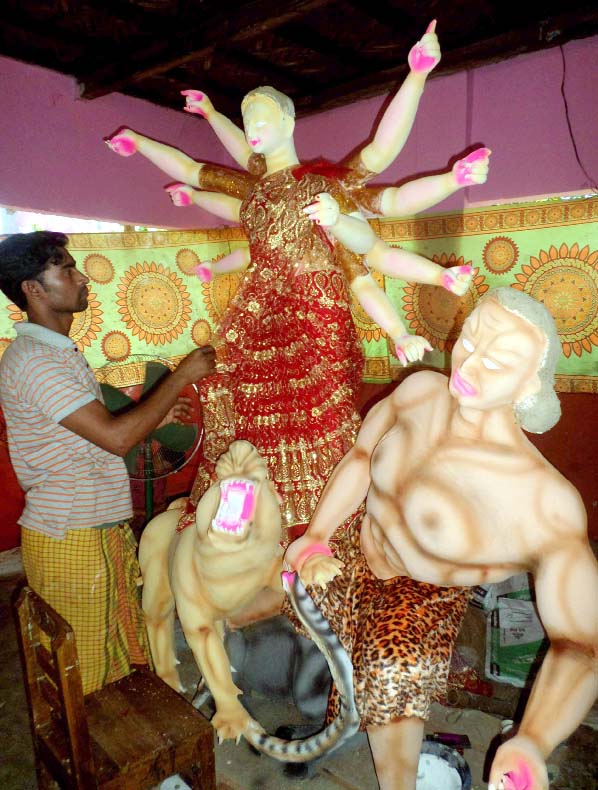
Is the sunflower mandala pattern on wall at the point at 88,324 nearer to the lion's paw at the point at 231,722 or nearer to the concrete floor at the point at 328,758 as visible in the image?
the concrete floor at the point at 328,758

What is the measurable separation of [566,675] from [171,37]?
9.02 ft

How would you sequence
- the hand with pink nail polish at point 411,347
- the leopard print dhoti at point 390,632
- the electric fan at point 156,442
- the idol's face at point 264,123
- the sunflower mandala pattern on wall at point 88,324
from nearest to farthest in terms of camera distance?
the leopard print dhoti at point 390,632, the hand with pink nail polish at point 411,347, the idol's face at point 264,123, the electric fan at point 156,442, the sunflower mandala pattern on wall at point 88,324

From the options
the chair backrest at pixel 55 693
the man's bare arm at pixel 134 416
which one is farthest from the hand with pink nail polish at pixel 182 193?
the chair backrest at pixel 55 693

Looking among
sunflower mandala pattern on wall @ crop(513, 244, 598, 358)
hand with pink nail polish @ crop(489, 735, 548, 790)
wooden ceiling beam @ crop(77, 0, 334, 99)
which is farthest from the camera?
sunflower mandala pattern on wall @ crop(513, 244, 598, 358)

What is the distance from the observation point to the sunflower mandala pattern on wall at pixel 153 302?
3.60 metres

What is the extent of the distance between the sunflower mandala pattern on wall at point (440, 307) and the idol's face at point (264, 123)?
1.87m

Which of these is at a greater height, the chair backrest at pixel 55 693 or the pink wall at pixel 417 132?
the pink wall at pixel 417 132

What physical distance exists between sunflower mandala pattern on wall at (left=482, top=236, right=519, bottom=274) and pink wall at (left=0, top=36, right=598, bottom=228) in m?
0.23

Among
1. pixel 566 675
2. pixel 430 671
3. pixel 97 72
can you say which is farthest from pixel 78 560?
pixel 97 72

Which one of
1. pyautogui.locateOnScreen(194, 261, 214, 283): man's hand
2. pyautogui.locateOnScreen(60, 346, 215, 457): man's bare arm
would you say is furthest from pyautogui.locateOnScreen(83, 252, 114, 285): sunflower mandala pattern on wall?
pyautogui.locateOnScreen(60, 346, 215, 457): man's bare arm

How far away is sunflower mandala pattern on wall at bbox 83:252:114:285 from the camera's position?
3.41 metres

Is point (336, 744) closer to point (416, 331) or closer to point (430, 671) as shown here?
point (430, 671)

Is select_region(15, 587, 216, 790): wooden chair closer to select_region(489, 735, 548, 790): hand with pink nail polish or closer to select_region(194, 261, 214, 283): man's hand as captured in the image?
select_region(489, 735, 548, 790): hand with pink nail polish

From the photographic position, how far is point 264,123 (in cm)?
150
